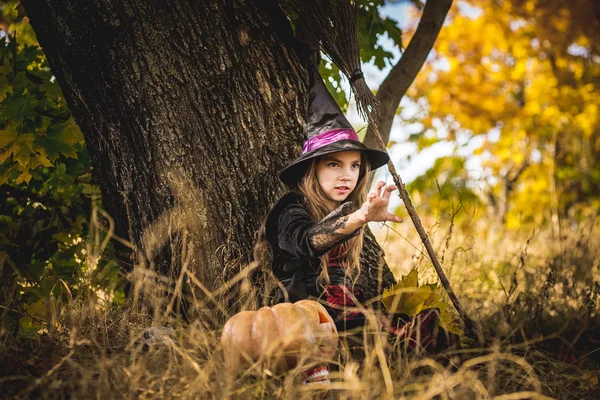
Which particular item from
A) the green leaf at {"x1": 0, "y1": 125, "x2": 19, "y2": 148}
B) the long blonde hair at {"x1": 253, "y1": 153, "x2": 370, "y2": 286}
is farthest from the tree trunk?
the green leaf at {"x1": 0, "y1": 125, "x2": 19, "y2": 148}

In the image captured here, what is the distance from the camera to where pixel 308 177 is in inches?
103

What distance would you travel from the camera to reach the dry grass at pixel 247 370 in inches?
69.5

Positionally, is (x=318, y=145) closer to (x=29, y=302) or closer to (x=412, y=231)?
(x=29, y=302)

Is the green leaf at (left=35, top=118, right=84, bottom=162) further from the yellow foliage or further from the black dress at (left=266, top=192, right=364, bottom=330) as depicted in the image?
the yellow foliage

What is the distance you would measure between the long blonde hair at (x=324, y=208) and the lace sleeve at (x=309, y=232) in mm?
78

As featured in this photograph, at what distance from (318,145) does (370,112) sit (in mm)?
409

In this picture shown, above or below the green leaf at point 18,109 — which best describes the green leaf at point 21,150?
below

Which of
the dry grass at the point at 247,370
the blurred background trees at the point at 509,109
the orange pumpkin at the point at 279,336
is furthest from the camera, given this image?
the blurred background trees at the point at 509,109

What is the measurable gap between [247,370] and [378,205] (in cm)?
80

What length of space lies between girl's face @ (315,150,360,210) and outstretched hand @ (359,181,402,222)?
0.48m

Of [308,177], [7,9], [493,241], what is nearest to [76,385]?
[308,177]

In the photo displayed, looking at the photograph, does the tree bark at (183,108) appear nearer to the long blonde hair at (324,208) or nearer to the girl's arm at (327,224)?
the long blonde hair at (324,208)

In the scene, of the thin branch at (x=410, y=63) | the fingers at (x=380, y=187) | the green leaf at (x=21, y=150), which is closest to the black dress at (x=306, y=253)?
the fingers at (x=380, y=187)

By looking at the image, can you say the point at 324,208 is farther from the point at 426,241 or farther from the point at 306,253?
the point at 426,241
